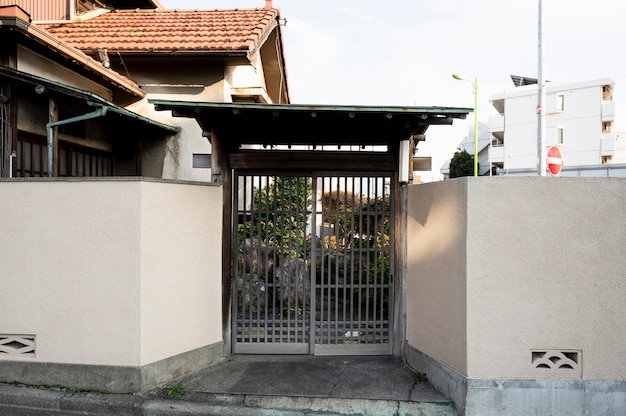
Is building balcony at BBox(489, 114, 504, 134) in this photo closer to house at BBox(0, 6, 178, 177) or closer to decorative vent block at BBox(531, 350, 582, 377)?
house at BBox(0, 6, 178, 177)

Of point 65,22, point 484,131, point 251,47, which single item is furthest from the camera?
point 484,131

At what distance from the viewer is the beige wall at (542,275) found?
463cm

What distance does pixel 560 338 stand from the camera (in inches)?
183

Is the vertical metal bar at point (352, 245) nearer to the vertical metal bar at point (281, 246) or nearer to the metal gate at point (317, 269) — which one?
the metal gate at point (317, 269)

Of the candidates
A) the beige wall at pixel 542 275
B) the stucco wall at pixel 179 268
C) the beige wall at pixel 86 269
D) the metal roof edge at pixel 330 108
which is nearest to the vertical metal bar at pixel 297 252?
the stucco wall at pixel 179 268

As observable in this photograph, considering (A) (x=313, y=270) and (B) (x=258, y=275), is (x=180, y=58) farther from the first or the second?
(A) (x=313, y=270)

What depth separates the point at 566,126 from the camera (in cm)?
3181

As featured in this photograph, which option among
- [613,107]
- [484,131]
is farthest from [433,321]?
[484,131]

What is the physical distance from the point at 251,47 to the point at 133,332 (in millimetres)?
6322

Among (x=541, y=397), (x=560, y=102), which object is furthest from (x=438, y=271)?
(x=560, y=102)

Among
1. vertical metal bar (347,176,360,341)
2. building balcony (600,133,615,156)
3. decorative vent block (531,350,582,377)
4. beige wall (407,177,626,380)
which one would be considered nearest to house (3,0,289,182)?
vertical metal bar (347,176,360,341)

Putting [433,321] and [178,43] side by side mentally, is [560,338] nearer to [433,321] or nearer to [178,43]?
[433,321]

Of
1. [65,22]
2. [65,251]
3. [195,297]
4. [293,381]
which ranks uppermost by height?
[65,22]

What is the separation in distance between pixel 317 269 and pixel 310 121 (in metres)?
2.34
